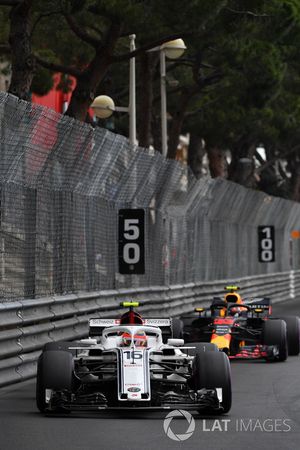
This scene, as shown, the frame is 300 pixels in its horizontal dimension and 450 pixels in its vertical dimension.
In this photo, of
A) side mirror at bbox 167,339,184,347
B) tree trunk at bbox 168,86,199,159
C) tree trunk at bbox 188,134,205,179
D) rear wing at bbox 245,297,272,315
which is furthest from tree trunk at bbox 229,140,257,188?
side mirror at bbox 167,339,184,347

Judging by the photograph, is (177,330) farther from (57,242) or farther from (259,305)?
(57,242)

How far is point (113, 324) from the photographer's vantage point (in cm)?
1403

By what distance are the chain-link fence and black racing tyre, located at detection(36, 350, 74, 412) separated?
3.48m

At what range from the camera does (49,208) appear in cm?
1784

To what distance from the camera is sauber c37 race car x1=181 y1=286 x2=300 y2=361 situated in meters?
18.6

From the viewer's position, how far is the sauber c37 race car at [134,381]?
1183 centimetres

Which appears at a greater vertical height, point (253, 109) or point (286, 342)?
point (253, 109)

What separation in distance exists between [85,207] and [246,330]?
290cm

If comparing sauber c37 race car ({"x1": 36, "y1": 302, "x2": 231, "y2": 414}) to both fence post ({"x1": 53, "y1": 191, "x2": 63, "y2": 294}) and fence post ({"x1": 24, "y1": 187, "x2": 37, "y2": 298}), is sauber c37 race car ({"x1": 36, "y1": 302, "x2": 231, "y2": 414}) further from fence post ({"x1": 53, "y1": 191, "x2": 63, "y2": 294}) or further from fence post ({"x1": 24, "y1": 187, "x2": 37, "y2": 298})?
fence post ({"x1": 53, "y1": 191, "x2": 63, "y2": 294})

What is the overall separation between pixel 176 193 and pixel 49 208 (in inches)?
356

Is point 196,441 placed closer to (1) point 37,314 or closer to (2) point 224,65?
(1) point 37,314

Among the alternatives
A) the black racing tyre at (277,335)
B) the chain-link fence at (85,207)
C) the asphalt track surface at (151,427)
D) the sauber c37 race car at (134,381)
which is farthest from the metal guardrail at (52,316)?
the sauber c37 race car at (134,381)

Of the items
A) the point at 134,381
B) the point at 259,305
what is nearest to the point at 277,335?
the point at 259,305

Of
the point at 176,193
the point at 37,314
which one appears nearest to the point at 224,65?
the point at 176,193
